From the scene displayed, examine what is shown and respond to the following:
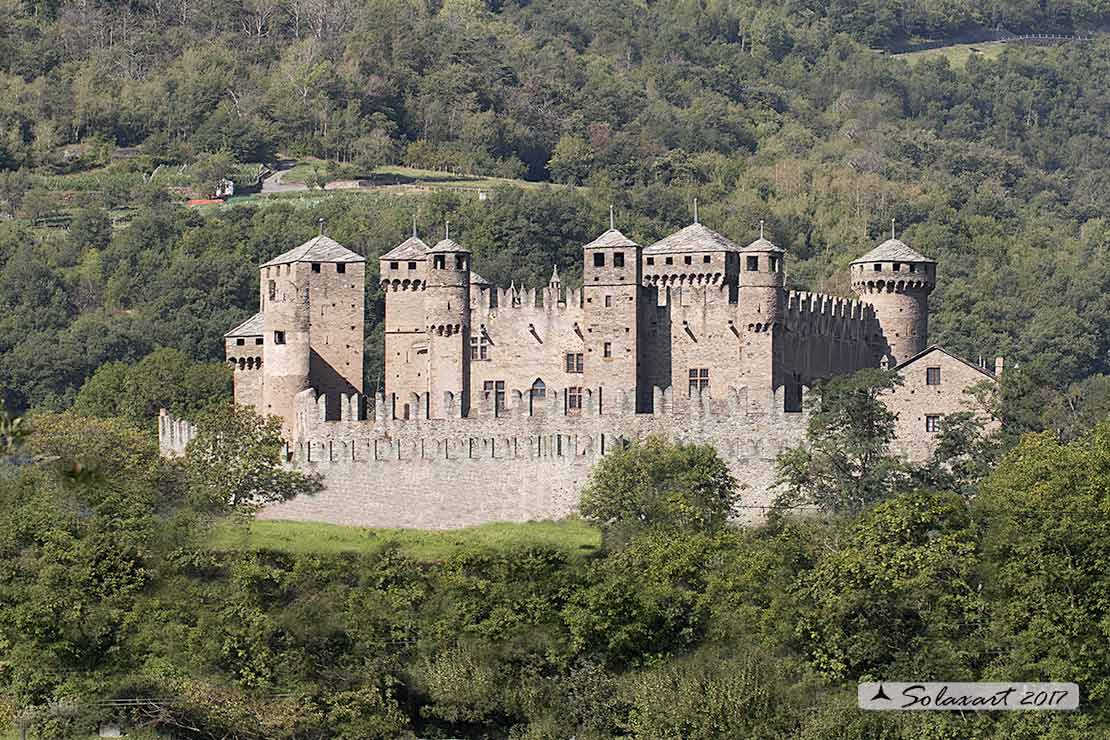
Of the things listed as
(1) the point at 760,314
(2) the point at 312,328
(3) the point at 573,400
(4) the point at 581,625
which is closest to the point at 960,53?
(1) the point at 760,314

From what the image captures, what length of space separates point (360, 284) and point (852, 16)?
11837 cm

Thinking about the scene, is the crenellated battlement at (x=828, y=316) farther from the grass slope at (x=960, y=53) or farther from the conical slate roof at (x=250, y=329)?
the grass slope at (x=960, y=53)

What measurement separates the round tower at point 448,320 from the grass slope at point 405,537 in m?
6.84

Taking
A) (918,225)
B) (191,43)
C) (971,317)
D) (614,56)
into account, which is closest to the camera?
(971,317)

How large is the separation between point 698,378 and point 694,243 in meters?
4.25

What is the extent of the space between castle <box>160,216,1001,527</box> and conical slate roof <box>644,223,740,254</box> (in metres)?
0.07

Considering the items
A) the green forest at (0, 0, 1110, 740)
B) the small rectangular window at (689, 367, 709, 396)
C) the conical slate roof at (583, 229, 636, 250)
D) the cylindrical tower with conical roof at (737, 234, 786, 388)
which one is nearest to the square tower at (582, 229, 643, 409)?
the conical slate roof at (583, 229, 636, 250)

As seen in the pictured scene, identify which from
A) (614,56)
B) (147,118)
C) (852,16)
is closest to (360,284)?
(147,118)

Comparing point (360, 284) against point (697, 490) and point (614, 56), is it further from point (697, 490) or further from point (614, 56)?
point (614, 56)

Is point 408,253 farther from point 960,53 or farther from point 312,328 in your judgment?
point 960,53

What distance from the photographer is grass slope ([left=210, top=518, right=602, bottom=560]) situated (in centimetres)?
6000

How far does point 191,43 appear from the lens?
154 meters

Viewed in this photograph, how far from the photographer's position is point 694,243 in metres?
71.9

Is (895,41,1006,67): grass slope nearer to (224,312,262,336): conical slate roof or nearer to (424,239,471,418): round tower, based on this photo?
(224,312,262,336): conical slate roof
